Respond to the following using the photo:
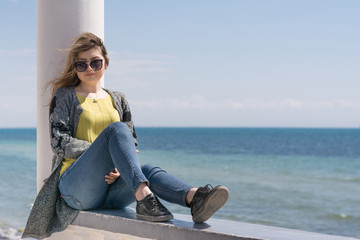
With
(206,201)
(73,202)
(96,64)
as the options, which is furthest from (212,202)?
(96,64)

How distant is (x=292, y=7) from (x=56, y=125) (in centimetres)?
4148

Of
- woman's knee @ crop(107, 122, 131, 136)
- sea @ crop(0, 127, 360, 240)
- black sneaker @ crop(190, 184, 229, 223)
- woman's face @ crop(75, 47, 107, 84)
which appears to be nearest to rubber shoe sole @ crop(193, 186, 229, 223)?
black sneaker @ crop(190, 184, 229, 223)

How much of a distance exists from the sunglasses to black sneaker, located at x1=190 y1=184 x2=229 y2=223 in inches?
38.1

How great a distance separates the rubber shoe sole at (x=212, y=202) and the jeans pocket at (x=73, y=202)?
677 mm

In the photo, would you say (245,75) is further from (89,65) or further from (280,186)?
(89,65)

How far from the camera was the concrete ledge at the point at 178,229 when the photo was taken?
6.56ft

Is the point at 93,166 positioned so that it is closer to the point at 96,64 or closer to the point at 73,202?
the point at 73,202

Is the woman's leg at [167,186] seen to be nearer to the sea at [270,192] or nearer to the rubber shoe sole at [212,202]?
the rubber shoe sole at [212,202]

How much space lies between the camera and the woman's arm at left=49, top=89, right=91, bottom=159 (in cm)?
247

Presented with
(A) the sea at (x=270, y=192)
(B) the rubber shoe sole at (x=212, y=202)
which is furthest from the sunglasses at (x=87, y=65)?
(A) the sea at (x=270, y=192)

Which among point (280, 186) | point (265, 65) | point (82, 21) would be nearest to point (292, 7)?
point (265, 65)

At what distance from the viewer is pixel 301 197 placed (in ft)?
45.9

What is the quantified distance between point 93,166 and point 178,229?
1.82 ft

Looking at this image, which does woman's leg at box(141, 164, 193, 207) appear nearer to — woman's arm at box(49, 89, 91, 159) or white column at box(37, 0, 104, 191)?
woman's arm at box(49, 89, 91, 159)
